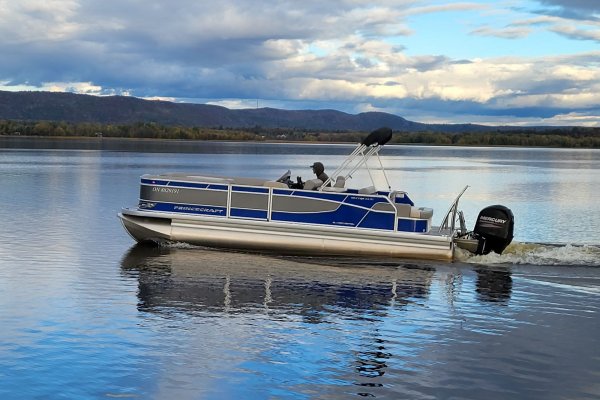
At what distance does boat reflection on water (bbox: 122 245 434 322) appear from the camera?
15.0 metres

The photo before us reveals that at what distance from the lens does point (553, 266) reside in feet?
64.7

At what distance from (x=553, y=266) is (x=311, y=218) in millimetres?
6385

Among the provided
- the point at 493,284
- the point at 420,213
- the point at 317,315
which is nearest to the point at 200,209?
the point at 420,213

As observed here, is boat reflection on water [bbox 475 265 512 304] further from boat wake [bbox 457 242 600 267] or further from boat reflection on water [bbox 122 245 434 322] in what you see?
boat reflection on water [bbox 122 245 434 322]

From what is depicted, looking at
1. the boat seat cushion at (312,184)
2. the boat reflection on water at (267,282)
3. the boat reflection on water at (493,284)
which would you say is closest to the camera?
the boat reflection on water at (267,282)

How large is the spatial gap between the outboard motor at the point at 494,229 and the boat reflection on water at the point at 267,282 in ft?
6.75

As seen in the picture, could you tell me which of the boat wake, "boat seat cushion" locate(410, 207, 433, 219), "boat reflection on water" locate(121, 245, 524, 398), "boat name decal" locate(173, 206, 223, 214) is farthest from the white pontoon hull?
the boat wake

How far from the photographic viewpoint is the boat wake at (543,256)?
66.2ft

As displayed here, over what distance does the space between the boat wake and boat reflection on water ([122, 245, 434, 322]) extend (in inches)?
75.0

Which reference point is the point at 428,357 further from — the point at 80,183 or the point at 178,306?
the point at 80,183

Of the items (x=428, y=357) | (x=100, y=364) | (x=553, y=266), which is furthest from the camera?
(x=553, y=266)

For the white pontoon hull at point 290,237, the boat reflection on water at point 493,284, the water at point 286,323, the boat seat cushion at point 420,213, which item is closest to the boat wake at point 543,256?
the water at point 286,323

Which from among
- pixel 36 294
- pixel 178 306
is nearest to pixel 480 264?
pixel 178 306

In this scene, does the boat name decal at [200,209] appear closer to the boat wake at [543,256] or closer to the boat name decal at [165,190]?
the boat name decal at [165,190]
